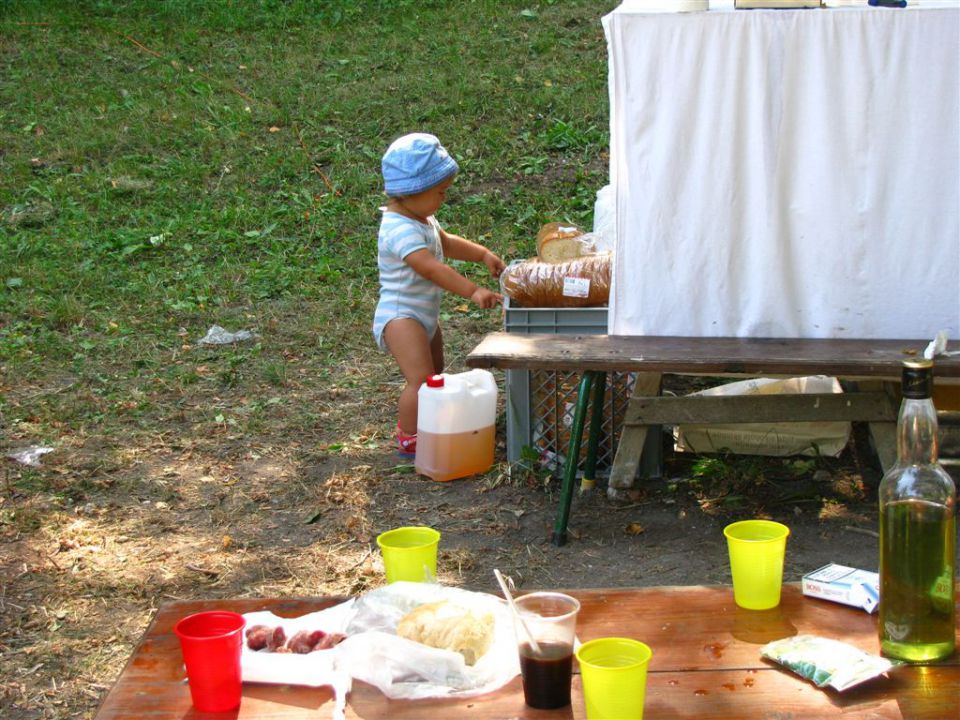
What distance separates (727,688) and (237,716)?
744 millimetres

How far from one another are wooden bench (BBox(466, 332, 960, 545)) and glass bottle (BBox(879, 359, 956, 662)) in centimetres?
190

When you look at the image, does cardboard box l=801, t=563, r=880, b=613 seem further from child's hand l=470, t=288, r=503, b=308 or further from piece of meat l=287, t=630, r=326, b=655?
child's hand l=470, t=288, r=503, b=308

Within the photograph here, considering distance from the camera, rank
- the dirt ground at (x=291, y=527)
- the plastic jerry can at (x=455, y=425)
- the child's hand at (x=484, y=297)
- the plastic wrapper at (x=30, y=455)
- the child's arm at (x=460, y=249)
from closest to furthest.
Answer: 1. the dirt ground at (x=291, y=527)
2. the child's hand at (x=484, y=297)
3. the plastic jerry can at (x=455, y=425)
4. the plastic wrapper at (x=30, y=455)
5. the child's arm at (x=460, y=249)

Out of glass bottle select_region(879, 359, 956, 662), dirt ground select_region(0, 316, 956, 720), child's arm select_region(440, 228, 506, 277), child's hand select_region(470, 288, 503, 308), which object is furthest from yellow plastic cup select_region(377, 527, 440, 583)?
child's arm select_region(440, 228, 506, 277)

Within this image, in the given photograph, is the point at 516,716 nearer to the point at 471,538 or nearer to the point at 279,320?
the point at 471,538

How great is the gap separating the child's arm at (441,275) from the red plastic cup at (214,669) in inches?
113

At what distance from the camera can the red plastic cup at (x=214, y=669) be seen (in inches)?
65.4

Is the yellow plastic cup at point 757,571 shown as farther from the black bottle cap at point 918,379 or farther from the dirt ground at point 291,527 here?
the dirt ground at point 291,527

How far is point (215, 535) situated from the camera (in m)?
4.19

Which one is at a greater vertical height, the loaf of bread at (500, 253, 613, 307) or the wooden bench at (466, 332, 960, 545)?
the loaf of bread at (500, 253, 613, 307)

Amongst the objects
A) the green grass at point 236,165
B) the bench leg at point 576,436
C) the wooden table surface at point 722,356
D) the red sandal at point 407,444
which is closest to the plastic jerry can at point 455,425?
the red sandal at point 407,444

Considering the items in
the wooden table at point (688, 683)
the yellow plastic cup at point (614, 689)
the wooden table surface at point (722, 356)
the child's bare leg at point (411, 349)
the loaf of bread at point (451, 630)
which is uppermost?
the yellow plastic cup at point (614, 689)

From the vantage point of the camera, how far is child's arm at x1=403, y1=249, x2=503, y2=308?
4496 millimetres

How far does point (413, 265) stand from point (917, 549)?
3166 millimetres
